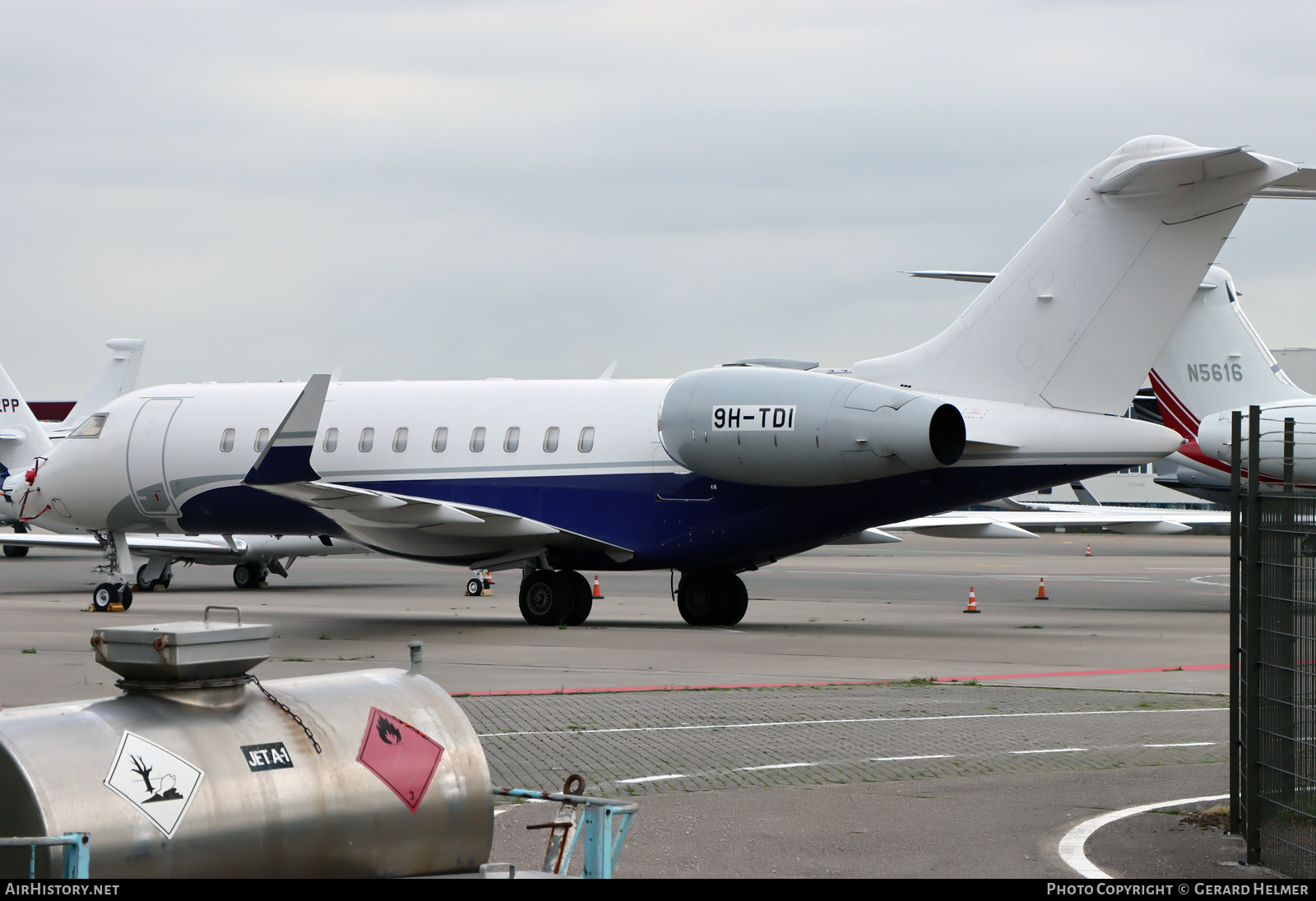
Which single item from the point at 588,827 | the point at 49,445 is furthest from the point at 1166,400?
the point at 49,445

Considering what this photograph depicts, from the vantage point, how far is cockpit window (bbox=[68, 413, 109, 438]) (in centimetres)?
2605

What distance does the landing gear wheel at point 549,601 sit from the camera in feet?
75.3

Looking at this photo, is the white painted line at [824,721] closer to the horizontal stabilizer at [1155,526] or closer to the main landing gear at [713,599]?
the main landing gear at [713,599]

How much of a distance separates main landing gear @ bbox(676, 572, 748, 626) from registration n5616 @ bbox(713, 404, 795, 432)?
3.63 meters

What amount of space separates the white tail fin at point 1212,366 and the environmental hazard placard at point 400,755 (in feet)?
95.6

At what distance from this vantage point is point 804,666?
59.3ft

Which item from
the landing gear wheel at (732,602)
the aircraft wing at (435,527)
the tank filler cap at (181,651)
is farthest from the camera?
the landing gear wheel at (732,602)

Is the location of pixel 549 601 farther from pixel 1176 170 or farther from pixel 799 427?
pixel 1176 170

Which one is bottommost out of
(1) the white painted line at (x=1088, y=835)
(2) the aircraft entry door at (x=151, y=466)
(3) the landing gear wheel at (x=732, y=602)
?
(3) the landing gear wheel at (x=732, y=602)

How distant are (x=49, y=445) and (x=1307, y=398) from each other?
38.3m

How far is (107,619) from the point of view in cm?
2461

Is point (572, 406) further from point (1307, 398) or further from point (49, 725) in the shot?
point (49, 725)

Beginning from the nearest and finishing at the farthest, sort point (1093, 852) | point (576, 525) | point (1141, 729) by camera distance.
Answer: point (1093, 852), point (1141, 729), point (576, 525)

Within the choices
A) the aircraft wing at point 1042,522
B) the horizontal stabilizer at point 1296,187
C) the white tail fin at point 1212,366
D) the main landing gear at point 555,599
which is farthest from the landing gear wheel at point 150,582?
the horizontal stabilizer at point 1296,187
